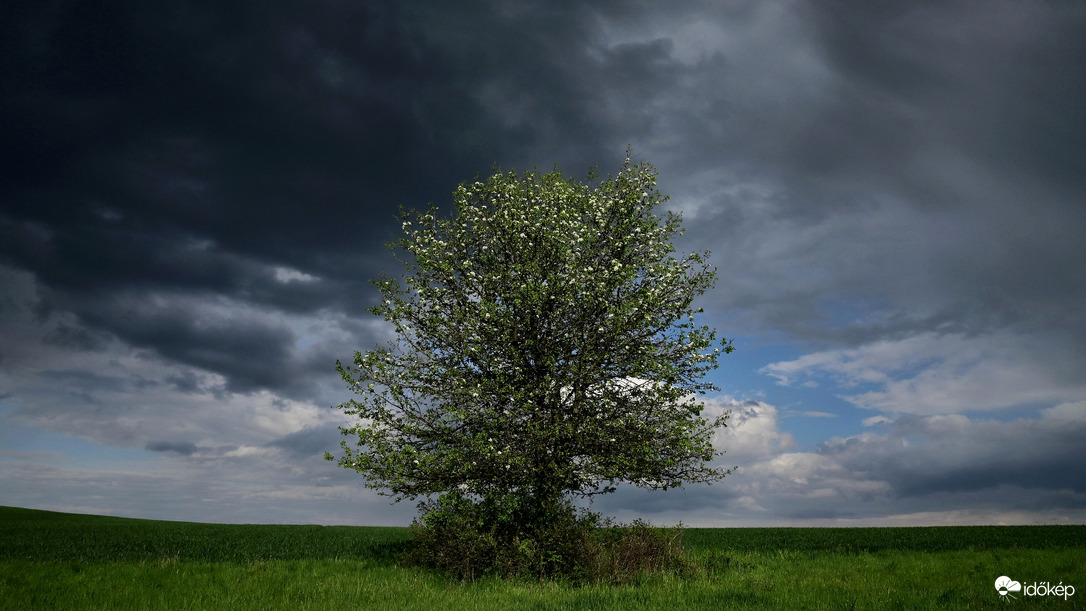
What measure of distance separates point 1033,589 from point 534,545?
1352 cm

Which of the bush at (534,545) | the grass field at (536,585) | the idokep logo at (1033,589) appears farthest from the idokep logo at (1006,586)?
the bush at (534,545)

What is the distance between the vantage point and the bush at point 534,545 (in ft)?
65.6

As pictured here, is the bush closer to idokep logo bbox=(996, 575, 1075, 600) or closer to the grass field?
the grass field

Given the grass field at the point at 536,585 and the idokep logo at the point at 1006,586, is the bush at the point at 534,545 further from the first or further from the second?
the idokep logo at the point at 1006,586

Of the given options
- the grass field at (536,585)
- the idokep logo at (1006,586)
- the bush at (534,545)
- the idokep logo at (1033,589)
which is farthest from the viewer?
the bush at (534,545)

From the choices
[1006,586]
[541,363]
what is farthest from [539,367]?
[1006,586]

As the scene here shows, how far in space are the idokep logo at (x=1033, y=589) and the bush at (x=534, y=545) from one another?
8458 mm

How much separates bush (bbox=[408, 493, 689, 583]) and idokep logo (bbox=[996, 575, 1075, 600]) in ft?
27.7

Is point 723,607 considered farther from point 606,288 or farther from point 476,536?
point 606,288

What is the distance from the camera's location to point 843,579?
19.5 metres

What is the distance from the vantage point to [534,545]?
20219 millimetres

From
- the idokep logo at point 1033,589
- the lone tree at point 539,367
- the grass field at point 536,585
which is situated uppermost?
the lone tree at point 539,367

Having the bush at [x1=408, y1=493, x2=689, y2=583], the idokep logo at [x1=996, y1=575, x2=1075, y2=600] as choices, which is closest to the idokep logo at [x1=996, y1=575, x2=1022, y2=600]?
the idokep logo at [x1=996, y1=575, x2=1075, y2=600]

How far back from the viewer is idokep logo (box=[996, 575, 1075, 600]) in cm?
1616
